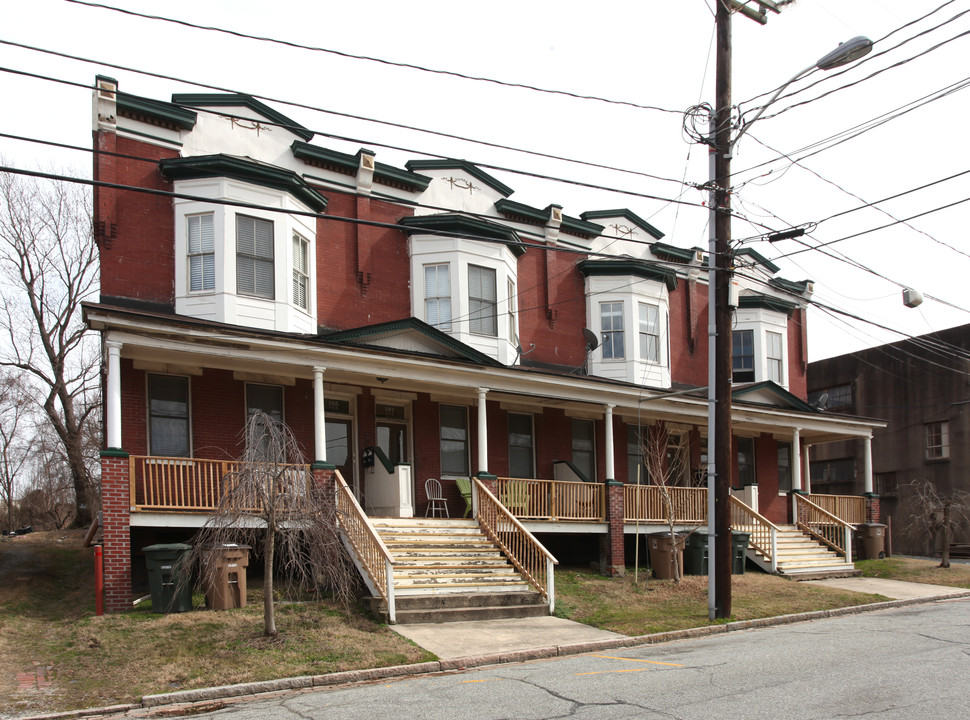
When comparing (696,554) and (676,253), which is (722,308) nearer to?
(696,554)

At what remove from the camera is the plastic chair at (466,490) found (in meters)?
19.2

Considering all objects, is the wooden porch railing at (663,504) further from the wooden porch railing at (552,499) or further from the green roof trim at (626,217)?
the green roof trim at (626,217)

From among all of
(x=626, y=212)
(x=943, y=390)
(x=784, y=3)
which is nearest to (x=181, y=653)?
(x=784, y=3)

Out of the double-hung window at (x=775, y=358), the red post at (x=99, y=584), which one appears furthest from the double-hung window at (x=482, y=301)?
the double-hung window at (x=775, y=358)

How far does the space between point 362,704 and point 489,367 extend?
10816 millimetres

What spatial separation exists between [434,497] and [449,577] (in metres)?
5.18

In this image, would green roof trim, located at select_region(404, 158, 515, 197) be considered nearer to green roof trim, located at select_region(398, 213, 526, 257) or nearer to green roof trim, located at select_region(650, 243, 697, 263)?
→ green roof trim, located at select_region(398, 213, 526, 257)

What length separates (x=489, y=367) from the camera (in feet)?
63.8

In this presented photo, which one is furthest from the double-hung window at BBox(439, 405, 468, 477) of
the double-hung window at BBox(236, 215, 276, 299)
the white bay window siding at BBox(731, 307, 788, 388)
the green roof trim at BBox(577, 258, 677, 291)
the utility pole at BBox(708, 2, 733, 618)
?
the white bay window siding at BBox(731, 307, 788, 388)

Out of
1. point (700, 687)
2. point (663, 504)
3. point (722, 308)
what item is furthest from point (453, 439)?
point (700, 687)

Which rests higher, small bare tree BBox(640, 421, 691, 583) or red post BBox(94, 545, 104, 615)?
small bare tree BBox(640, 421, 691, 583)

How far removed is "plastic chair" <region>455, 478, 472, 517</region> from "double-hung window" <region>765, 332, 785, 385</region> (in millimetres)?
13636

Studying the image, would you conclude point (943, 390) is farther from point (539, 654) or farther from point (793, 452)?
point (539, 654)

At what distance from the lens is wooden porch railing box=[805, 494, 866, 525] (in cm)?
2628
